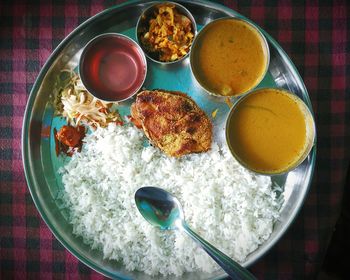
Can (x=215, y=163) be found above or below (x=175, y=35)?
below

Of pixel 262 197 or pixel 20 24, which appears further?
pixel 20 24

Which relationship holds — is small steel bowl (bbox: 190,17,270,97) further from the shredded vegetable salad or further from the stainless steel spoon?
the stainless steel spoon

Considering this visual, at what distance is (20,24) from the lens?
2.60 metres

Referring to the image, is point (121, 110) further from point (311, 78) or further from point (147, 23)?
point (311, 78)

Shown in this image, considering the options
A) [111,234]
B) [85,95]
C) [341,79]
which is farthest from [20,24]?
[341,79]

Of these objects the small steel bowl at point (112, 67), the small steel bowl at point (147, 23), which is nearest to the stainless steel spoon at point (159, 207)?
the small steel bowl at point (112, 67)

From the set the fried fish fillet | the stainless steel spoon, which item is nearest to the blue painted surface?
the fried fish fillet

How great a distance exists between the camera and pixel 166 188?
247cm

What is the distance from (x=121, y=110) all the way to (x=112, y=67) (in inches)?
9.5

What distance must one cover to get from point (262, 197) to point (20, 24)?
5.46 ft

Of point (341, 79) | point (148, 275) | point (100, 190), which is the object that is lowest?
point (148, 275)

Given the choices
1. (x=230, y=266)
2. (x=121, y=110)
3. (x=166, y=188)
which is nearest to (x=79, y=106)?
(x=121, y=110)

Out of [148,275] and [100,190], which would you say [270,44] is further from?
→ [148,275]

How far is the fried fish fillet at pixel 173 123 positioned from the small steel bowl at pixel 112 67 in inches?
4.2
